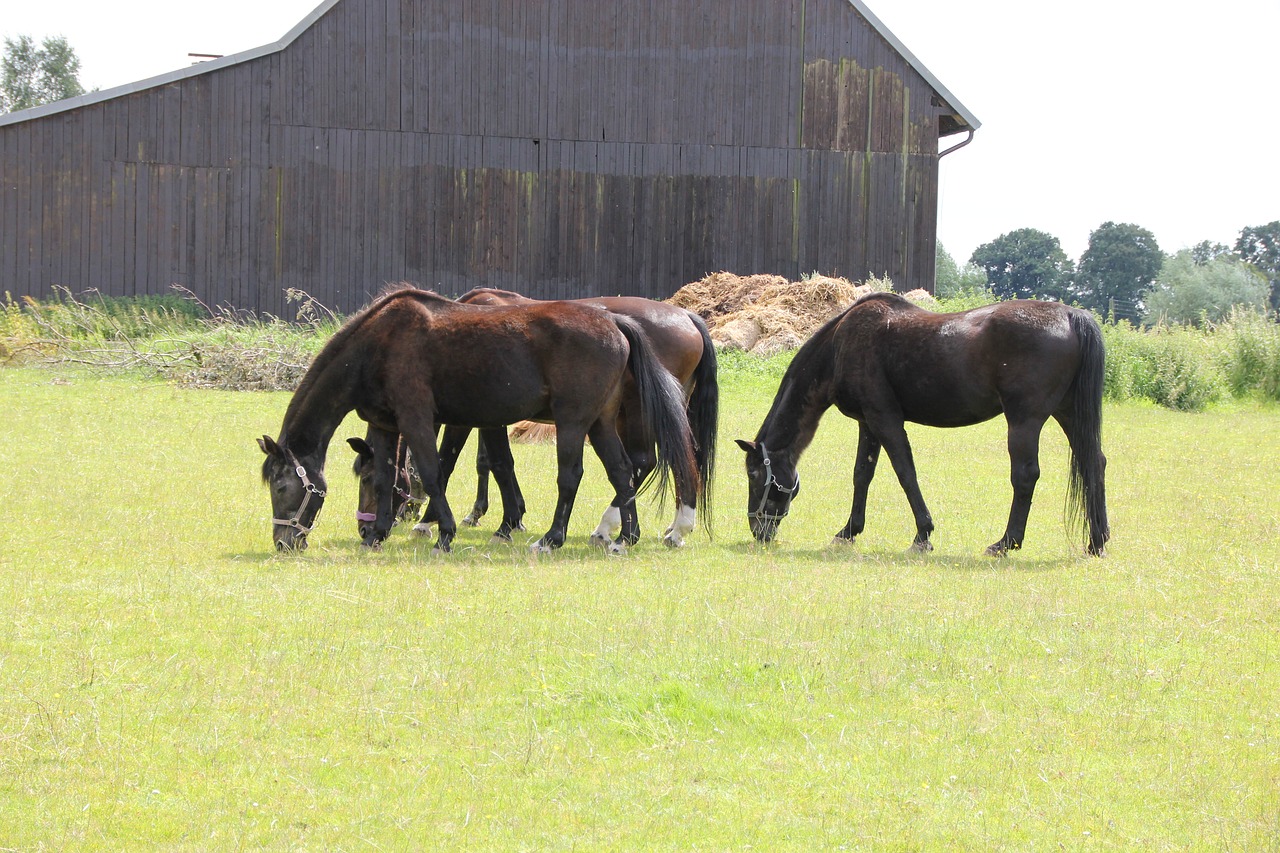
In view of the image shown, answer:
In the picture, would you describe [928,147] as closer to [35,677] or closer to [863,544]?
[863,544]

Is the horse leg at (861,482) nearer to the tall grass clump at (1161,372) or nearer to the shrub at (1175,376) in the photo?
the tall grass clump at (1161,372)

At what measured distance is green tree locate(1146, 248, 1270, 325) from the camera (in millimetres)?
86312

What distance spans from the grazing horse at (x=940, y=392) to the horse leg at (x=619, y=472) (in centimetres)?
108

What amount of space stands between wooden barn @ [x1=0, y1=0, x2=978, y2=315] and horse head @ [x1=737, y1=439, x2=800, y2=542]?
1795cm

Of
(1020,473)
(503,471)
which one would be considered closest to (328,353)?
(503,471)

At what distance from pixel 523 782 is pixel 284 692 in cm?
149

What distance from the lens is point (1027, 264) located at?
11056 cm

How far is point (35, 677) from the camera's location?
588 cm

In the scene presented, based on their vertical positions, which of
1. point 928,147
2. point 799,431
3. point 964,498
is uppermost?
point 928,147

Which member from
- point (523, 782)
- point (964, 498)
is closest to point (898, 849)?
point (523, 782)

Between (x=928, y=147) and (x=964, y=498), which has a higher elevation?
(x=928, y=147)

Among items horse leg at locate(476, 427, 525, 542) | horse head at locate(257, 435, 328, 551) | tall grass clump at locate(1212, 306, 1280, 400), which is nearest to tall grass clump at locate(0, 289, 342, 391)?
horse leg at locate(476, 427, 525, 542)

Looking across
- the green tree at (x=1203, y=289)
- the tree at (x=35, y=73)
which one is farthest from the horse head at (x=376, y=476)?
the green tree at (x=1203, y=289)

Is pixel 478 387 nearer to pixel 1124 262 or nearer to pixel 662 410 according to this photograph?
pixel 662 410
